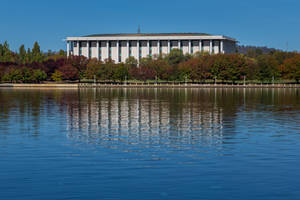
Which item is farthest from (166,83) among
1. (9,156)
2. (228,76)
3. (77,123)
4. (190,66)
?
(9,156)

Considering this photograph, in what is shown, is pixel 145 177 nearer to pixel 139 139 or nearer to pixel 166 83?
pixel 139 139

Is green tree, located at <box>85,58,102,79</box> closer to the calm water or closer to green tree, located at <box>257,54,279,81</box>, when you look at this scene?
green tree, located at <box>257,54,279,81</box>

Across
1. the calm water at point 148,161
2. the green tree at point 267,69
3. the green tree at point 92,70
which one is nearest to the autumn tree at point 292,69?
the green tree at point 267,69

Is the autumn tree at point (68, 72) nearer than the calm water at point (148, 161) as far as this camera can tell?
No

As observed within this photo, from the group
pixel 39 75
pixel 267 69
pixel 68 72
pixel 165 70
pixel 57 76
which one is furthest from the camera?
pixel 165 70

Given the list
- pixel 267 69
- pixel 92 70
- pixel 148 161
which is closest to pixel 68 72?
pixel 92 70

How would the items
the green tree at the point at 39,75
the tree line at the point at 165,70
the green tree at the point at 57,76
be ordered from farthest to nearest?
the green tree at the point at 57,76 → the green tree at the point at 39,75 → the tree line at the point at 165,70

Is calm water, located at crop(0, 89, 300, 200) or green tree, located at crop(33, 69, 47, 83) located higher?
green tree, located at crop(33, 69, 47, 83)

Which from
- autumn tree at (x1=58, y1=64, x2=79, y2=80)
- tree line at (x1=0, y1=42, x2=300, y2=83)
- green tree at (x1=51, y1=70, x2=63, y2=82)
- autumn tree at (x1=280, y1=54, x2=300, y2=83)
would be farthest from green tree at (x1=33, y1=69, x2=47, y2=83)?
autumn tree at (x1=280, y1=54, x2=300, y2=83)

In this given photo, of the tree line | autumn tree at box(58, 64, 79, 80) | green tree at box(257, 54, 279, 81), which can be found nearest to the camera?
the tree line

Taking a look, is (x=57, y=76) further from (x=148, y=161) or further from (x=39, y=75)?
(x=148, y=161)

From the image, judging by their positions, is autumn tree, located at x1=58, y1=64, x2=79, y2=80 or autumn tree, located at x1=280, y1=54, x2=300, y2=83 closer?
autumn tree, located at x1=280, y1=54, x2=300, y2=83

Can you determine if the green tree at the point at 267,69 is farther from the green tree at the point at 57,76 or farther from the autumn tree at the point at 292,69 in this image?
the green tree at the point at 57,76

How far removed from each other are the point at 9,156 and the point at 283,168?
11.1m
